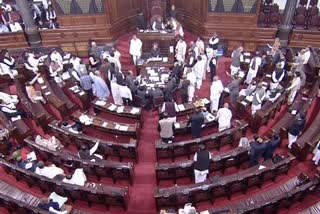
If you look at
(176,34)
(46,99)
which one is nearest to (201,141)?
(46,99)

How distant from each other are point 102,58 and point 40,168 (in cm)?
604

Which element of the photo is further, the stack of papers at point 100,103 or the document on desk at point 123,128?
the stack of papers at point 100,103

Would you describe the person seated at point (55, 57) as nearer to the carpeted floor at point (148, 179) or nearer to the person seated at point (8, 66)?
the person seated at point (8, 66)

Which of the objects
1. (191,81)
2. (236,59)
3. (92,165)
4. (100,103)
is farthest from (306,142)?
(100,103)

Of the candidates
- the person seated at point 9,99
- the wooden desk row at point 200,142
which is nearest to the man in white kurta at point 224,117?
the wooden desk row at point 200,142

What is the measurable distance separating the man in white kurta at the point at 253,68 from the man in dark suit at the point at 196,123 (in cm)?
387

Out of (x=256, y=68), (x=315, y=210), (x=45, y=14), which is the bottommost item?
(x=315, y=210)

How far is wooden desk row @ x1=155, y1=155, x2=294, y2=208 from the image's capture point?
7902 mm

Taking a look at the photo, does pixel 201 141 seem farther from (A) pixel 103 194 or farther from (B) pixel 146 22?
(B) pixel 146 22

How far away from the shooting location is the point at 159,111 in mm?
11445

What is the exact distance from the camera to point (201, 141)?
30.8 feet

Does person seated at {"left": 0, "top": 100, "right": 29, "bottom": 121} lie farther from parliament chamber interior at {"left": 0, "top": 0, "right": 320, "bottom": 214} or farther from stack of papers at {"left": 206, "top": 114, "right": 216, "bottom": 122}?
stack of papers at {"left": 206, "top": 114, "right": 216, "bottom": 122}

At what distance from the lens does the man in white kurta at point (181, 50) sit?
1322 cm

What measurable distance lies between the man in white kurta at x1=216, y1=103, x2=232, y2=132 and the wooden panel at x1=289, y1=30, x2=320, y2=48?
687 centimetres
